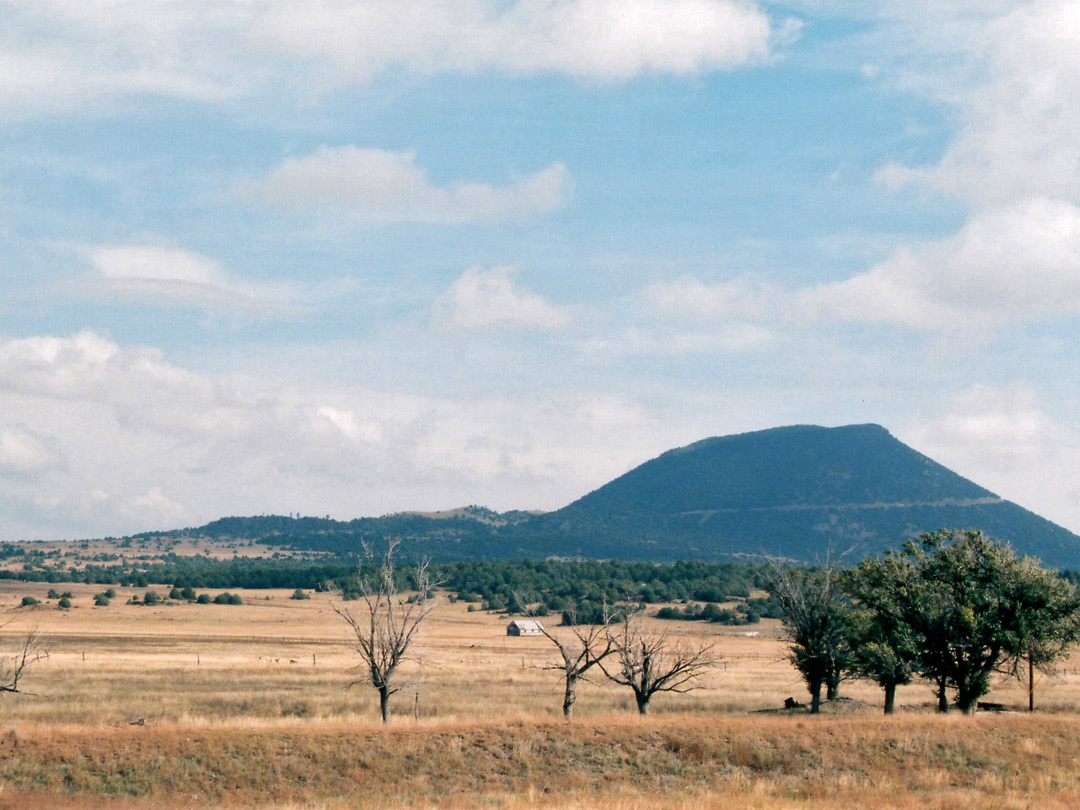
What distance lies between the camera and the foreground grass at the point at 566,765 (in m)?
32.5

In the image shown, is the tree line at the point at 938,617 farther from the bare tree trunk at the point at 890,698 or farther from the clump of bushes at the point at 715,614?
the clump of bushes at the point at 715,614

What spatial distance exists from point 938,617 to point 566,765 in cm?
2063

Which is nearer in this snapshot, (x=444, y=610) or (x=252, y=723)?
(x=252, y=723)

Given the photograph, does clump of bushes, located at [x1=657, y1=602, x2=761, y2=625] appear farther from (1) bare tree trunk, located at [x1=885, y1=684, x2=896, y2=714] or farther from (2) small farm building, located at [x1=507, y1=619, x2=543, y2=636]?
(1) bare tree trunk, located at [x1=885, y1=684, x2=896, y2=714]

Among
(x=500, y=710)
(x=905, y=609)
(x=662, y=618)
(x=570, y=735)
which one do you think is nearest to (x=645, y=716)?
(x=570, y=735)

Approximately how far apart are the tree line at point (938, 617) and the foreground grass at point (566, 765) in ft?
15.1

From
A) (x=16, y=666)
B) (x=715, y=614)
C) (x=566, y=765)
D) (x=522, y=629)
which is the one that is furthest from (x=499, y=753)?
(x=715, y=614)

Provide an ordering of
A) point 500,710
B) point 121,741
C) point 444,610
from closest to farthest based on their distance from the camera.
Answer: point 121,741 < point 500,710 < point 444,610

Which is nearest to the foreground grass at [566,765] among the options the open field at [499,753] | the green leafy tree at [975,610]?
the open field at [499,753]

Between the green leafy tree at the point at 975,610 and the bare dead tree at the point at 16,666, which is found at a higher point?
the green leafy tree at the point at 975,610

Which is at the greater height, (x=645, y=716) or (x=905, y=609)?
(x=905, y=609)

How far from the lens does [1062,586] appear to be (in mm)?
46469

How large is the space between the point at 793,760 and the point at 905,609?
12590 mm

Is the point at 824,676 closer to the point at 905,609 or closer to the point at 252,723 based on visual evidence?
the point at 905,609
